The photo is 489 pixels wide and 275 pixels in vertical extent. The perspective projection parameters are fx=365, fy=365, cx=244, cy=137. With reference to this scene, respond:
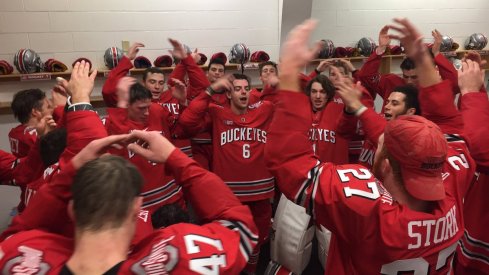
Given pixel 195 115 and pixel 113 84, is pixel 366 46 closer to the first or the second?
pixel 195 115

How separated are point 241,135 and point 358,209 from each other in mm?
2155

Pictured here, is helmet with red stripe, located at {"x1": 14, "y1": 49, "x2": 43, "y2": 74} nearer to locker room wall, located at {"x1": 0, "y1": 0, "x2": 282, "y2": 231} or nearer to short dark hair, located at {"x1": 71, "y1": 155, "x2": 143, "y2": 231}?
locker room wall, located at {"x1": 0, "y1": 0, "x2": 282, "y2": 231}

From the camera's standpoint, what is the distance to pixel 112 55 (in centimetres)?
482

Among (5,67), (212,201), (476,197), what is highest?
(5,67)

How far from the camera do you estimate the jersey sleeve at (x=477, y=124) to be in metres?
1.77

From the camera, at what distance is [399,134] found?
1272 mm

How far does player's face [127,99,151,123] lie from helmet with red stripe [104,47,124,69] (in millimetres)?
2115

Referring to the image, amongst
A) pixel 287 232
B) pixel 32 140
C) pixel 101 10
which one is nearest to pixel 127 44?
pixel 101 10

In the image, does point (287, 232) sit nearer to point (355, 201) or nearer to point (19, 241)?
point (355, 201)

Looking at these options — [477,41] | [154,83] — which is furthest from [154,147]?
[477,41]

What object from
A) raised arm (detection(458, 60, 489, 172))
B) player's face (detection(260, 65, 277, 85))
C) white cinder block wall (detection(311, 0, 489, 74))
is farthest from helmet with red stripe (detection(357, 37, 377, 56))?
raised arm (detection(458, 60, 489, 172))

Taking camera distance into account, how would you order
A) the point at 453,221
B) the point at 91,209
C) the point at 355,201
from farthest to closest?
the point at 453,221, the point at 355,201, the point at 91,209

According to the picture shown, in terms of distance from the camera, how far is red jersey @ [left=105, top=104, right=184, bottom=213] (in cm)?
291

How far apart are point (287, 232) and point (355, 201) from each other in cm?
168
